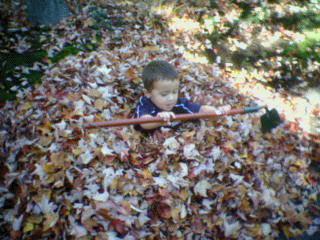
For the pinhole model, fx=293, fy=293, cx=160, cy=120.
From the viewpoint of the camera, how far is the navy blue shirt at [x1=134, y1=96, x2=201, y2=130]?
4.39 m

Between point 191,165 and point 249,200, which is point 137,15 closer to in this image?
point 191,165

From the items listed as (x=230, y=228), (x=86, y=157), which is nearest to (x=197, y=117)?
(x=230, y=228)

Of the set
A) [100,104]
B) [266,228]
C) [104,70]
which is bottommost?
[266,228]

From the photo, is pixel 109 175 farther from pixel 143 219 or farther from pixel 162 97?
pixel 162 97

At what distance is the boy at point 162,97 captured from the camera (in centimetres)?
411

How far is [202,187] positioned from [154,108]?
1351 millimetres

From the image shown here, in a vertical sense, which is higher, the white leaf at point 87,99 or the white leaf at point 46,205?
the white leaf at point 87,99

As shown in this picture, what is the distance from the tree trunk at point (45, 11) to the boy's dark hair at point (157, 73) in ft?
11.6

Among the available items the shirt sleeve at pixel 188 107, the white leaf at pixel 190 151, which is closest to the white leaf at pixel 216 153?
the white leaf at pixel 190 151

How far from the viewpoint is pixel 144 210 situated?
11.8 ft

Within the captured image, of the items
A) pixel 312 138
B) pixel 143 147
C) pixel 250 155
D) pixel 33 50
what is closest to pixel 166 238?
pixel 143 147

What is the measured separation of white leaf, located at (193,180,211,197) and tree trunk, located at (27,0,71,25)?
5.05m

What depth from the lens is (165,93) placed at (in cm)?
420

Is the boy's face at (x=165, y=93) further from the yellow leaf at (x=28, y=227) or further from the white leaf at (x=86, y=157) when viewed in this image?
the yellow leaf at (x=28, y=227)
